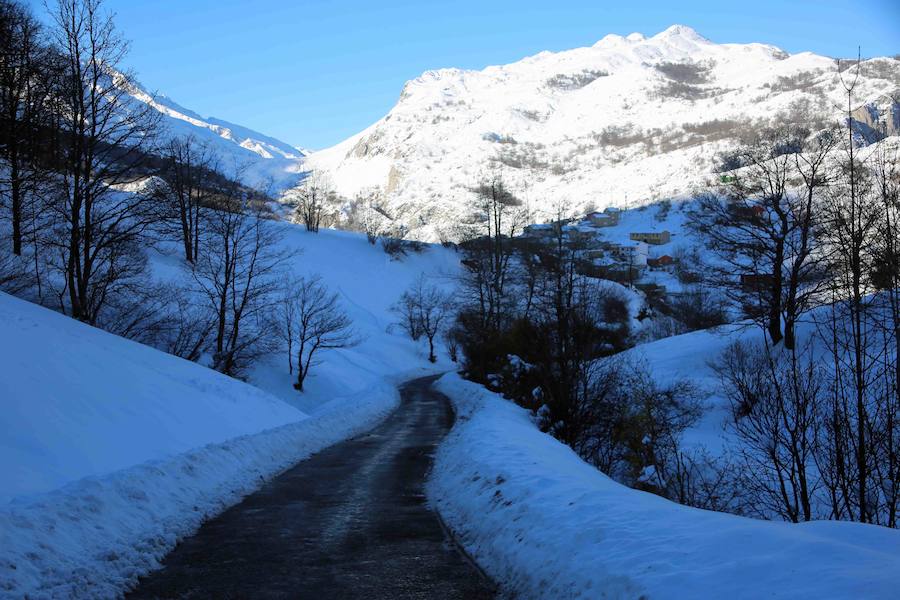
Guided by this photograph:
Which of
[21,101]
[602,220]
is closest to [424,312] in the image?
[21,101]

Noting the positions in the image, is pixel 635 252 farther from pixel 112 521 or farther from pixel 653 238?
pixel 112 521

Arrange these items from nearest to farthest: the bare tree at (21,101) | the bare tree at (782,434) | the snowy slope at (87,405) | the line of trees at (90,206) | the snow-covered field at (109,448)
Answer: the snow-covered field at (109,448), the snowy slope at (87,405), the bare tree at (782,434), the bare tree at (21,101), the line of trees at (90,206)

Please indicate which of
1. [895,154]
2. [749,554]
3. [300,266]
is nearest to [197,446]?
[749,554]

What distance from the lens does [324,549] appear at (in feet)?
23.1

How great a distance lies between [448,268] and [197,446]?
222ft

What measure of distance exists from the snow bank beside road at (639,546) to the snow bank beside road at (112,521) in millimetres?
3572

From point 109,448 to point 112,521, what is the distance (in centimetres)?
258

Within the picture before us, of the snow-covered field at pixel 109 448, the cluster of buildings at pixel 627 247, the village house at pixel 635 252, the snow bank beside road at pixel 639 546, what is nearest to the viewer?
the snow bank beside road at pixel 639 546

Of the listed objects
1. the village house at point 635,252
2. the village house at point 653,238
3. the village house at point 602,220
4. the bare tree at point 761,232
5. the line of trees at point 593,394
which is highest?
the village house at point 602,220

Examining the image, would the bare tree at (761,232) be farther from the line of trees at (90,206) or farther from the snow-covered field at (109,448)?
the line of trees at (90,206)

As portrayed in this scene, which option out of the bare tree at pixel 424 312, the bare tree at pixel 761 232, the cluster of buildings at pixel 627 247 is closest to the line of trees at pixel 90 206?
the bare tree at pixel 761 232

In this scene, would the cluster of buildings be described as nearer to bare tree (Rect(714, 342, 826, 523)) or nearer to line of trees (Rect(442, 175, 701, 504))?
line of trees (Rect(442, 175, 701, 504))

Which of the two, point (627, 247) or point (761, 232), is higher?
point (627, 247)

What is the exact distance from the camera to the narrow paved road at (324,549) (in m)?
5.72
